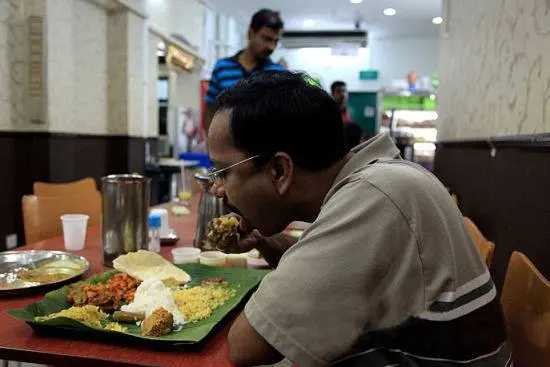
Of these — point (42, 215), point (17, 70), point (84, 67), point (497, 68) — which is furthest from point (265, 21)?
point (84, 67)

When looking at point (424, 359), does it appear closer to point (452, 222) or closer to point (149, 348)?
point (452, 222)

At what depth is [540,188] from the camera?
1.71 metres

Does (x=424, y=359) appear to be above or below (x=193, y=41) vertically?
below

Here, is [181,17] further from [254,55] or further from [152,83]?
[254,55]

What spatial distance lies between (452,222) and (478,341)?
0.64 ft

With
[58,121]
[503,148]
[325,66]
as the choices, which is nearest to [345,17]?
[325,66]

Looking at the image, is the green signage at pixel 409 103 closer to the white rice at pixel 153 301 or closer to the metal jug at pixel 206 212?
the metal jug at pixel 206 212

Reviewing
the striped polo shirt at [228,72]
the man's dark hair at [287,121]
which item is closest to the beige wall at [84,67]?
the striped polo shirt at [228,72]

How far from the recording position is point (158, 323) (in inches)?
39.9

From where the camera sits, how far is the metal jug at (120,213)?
1.58 meters

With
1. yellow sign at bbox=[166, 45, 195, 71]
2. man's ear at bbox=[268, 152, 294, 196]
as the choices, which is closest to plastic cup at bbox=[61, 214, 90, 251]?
man's ear at bbox=[268, 152, 294, 196]

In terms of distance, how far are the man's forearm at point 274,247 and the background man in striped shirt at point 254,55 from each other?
5.00ft

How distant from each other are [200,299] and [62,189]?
5.95 feet

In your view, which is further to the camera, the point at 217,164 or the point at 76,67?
the point at 76,67
